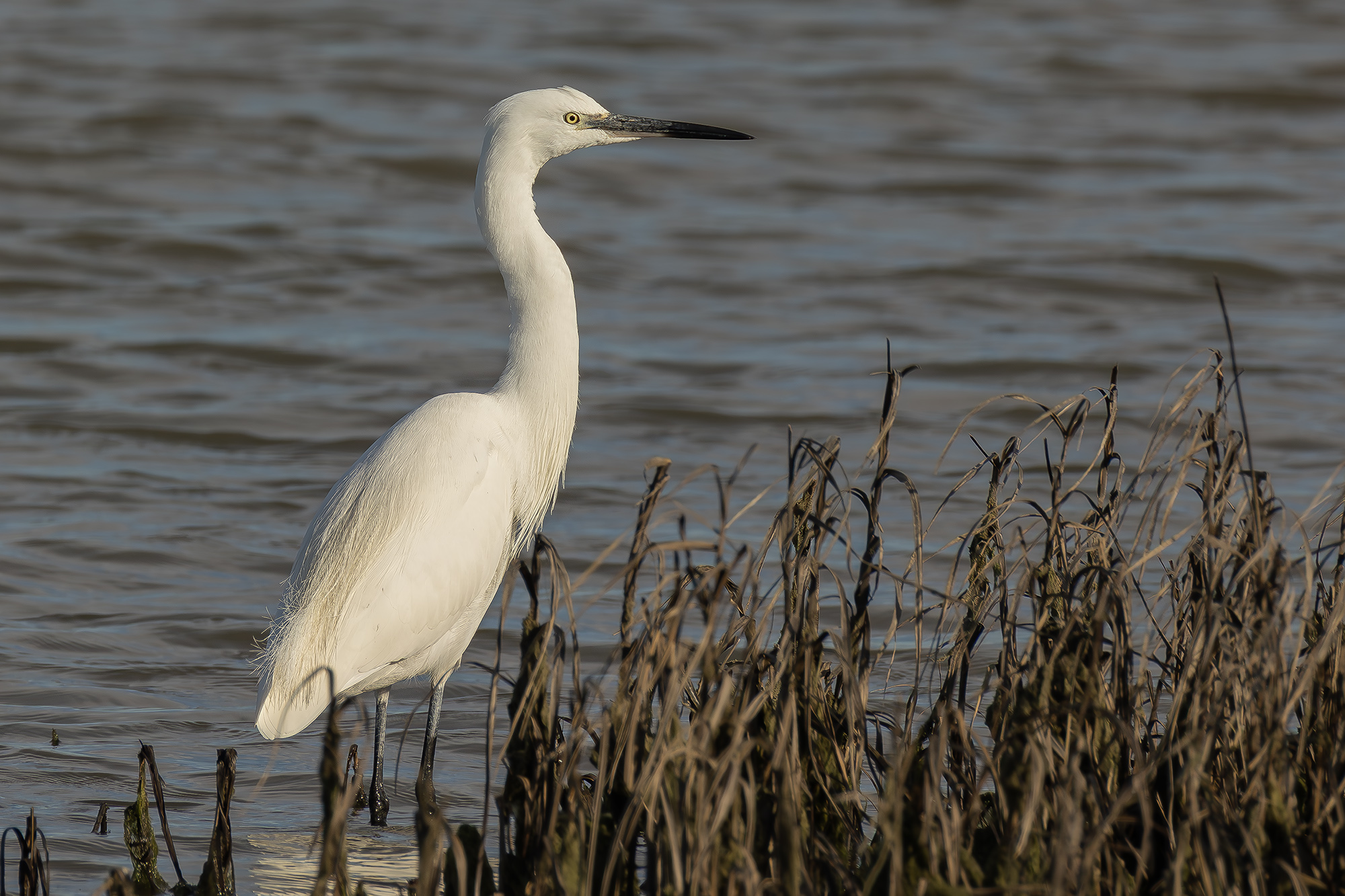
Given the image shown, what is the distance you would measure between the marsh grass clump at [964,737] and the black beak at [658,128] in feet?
6.37

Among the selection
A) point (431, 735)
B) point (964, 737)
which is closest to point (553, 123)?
point (431, 735)

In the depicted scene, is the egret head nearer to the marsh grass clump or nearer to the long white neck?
the long white neck

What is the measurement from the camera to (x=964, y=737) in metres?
2.73

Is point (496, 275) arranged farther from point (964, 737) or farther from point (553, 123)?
point (964, 737)

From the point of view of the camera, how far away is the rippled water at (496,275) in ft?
19.2

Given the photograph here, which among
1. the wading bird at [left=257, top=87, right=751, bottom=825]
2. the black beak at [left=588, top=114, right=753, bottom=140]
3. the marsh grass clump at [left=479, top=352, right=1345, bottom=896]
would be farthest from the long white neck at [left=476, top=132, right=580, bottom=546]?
the marsh grass clump at [left=479, top=352, right=1345, bottom=896]

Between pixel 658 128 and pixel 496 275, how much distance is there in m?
7.09

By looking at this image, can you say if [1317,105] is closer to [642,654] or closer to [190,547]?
[190,547]

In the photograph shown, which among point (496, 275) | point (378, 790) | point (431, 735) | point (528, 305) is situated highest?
point (528, 305)

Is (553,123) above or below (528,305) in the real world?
above

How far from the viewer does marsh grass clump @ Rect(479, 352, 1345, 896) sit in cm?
248

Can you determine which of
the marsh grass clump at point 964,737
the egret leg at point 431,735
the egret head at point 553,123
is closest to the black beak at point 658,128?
the egret head at point 553,123

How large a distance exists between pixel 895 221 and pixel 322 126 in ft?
18.1

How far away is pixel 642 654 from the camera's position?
2.70 metres
